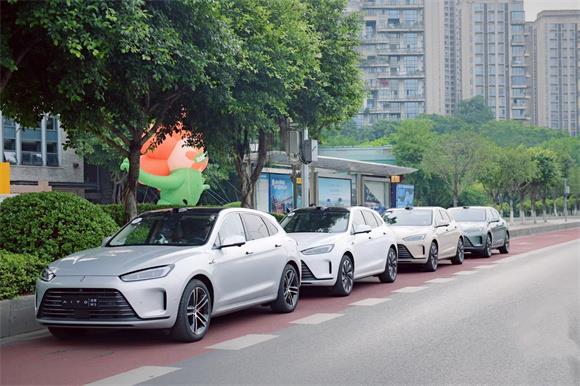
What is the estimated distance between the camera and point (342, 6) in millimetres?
22500

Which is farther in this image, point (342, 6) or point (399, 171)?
point (399, 171)

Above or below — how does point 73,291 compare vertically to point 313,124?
below

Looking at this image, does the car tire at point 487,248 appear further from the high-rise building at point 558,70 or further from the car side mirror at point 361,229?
the high-rise building at point 558,70

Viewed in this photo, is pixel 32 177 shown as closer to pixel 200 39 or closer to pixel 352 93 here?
pixel 352 93

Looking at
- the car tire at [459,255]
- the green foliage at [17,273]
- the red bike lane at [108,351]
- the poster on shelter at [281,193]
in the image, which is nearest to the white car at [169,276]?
the red bike lane at [108,351]

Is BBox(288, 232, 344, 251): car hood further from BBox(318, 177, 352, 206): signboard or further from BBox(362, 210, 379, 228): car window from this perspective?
BBox(318, 177, 352, 206): signboard

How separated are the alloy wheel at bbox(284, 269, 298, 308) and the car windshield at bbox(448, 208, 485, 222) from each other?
46.6 feet

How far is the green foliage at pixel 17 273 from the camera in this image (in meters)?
9.98

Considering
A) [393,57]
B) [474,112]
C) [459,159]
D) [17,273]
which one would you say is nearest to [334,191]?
[459,159]

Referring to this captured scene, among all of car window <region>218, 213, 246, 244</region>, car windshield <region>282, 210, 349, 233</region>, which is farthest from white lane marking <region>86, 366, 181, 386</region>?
car windshield <region>282, 210, 349, 233</region>

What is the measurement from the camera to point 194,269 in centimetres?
894

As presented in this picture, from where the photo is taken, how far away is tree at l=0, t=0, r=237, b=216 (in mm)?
10836

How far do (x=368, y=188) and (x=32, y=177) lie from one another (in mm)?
21059

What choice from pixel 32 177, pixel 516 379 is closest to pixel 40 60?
pixel 516 379
